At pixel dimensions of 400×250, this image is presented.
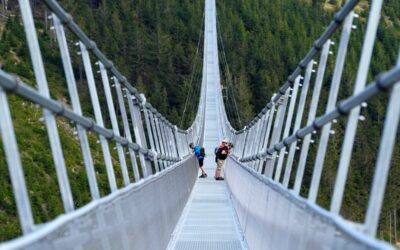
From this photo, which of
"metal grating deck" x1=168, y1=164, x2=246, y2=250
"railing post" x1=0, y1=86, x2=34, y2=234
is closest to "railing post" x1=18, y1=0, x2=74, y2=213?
"railing post" x1=0, y1=86, x2=34, y2=234

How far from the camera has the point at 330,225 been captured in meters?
4.62

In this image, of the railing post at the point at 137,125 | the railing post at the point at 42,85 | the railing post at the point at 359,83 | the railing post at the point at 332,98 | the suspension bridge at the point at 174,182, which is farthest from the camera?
the railing post at the point at 137,125

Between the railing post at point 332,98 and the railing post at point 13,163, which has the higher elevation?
the railing post at point 332,98

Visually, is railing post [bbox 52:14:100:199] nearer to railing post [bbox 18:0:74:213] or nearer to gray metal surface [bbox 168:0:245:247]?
railing post [bbox 18:0:74:213]

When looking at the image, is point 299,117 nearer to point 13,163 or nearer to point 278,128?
point 278,128

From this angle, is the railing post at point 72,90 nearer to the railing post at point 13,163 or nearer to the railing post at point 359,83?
the railing post at point 359,83

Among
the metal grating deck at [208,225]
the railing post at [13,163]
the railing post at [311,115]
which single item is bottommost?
the metal grating deck at [208,225]

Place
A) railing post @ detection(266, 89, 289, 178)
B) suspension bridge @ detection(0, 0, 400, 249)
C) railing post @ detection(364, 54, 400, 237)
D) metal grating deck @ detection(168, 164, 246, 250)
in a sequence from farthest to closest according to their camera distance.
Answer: metal grating deck @ detection(168, 164, 246, 250)
railing post @ detection(266, 89, 289, 178)
suspension bridge @ detection(0, 0, 400, 249)
railing post @ detection(364, 54, 400, 237)

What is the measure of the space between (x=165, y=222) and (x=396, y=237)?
269ft

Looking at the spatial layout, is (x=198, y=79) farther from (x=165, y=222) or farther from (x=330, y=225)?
(x=330, y=225)

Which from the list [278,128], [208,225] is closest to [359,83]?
[278,128]

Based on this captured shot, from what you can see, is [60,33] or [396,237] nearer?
[60,33]

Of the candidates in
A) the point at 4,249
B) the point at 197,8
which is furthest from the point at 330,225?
the point at 197,8

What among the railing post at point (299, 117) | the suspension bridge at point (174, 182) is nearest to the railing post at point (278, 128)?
the suspension bridge at point (174, 182)
